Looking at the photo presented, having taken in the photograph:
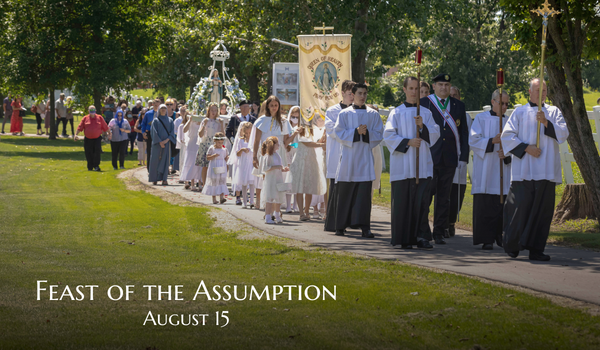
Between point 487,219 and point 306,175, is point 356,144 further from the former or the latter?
point 306,175

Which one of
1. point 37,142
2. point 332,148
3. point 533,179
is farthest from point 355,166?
point 37,142

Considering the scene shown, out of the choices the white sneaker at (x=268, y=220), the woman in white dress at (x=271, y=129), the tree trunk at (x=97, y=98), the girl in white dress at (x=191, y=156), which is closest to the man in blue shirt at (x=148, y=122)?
the girl in white dress at (x=191, y=156)

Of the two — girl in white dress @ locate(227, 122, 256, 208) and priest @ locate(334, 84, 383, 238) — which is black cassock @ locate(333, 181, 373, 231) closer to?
priest @ locate(334, 84, 383, 238)

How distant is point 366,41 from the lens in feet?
78.3

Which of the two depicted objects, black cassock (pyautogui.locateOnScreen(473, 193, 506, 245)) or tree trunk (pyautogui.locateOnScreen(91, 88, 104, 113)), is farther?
tree trunk (pyautogui.locateOnScreen(91, 88, 104, 113))

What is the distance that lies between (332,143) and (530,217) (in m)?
3.85

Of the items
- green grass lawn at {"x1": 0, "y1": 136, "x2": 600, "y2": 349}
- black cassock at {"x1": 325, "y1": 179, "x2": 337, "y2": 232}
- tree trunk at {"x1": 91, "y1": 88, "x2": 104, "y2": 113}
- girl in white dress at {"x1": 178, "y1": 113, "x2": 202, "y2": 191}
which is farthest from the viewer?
tree trunk at {"x1": 91, "y1": 88, "x2": 104, "y2": 113}

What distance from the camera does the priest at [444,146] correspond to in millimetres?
10609

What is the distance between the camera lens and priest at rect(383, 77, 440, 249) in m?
9.74

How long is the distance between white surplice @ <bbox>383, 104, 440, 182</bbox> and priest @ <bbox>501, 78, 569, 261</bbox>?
1.11 m

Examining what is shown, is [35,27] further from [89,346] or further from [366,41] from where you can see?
[89,346]

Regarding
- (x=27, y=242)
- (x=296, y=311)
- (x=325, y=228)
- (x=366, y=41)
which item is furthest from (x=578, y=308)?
(x=366, y=41)

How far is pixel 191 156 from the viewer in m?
18.0

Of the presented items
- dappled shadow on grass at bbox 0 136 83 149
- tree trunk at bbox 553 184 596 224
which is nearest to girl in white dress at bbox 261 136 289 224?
tree trunk at bbox 553 184 596 224
